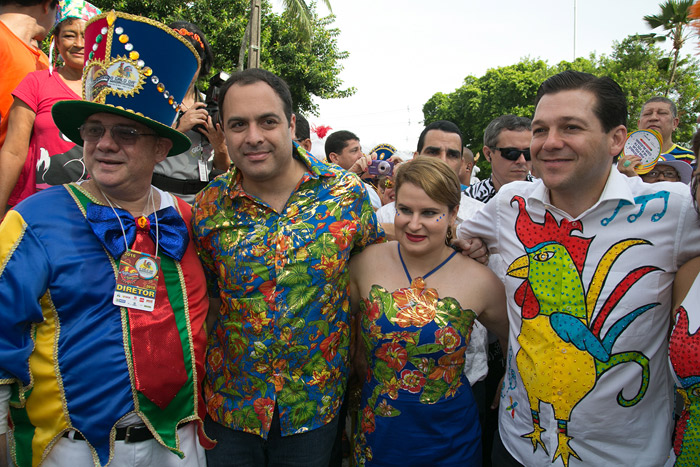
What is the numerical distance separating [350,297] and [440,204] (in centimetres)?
71

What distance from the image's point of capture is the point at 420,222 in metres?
2.41

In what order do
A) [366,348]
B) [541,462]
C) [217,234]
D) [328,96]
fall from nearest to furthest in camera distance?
1. [541,462]
2. [217,234]
3. [366,348]
4. [328,96]

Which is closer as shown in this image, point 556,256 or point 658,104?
point 556,256

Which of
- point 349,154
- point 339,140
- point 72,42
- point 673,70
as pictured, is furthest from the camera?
point 673,70

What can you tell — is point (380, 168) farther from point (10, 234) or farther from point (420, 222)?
point (10, 234)

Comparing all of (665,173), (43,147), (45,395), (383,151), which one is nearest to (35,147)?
(43,147)

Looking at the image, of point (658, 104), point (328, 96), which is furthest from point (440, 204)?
point (328, 96)

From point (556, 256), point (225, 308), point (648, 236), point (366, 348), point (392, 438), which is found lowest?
point (392, 438)

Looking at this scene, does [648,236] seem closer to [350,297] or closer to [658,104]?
[350,297]

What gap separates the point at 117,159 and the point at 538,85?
1282 inches

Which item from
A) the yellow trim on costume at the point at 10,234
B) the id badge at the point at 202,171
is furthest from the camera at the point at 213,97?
the yellow trim on costume at the point at 10,234

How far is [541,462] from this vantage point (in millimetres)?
2141

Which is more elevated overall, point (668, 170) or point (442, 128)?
point (442, 128)

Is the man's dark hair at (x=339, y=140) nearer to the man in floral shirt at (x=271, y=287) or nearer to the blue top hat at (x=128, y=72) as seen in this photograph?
the man in floral shirt at (x=271, y=287)
